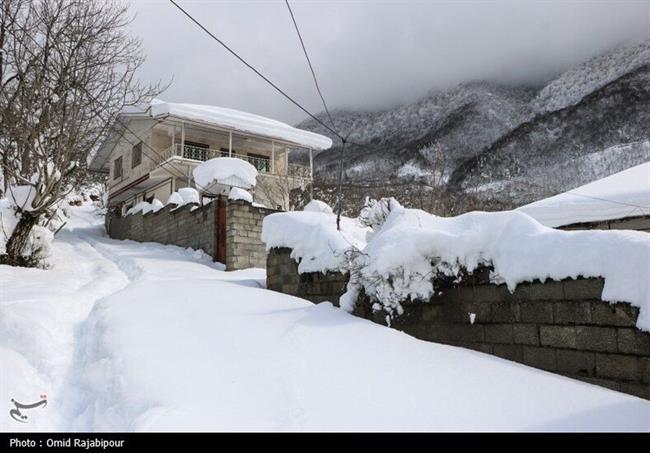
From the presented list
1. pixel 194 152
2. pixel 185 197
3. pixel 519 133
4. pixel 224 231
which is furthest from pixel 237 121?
pixel 519 133

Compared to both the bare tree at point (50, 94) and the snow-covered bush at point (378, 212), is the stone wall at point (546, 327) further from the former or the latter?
the bare tree at point (50, 94)

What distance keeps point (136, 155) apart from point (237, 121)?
267 inches

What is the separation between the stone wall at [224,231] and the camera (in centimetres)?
1272

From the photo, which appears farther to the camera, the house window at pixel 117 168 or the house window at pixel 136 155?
the house window at pixel 117 168

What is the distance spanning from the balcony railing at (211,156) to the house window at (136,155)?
323 centimetres

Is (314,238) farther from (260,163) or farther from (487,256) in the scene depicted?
(260,163)

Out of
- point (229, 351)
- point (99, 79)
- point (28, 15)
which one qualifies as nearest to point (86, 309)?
point (229, 351)

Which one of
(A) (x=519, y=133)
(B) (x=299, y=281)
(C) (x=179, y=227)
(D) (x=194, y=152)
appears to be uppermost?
(A) (x=519, y=133)

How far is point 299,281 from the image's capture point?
765cm

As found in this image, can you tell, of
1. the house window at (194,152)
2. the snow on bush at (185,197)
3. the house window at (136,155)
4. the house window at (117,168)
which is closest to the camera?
the snow on bush at (185,197)

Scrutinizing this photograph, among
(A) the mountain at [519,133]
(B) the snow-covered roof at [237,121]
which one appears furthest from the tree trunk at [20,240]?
(A) the mountain at [519,133]

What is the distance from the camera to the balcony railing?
21.8 m

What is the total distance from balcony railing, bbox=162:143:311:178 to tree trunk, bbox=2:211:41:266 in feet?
35.2
